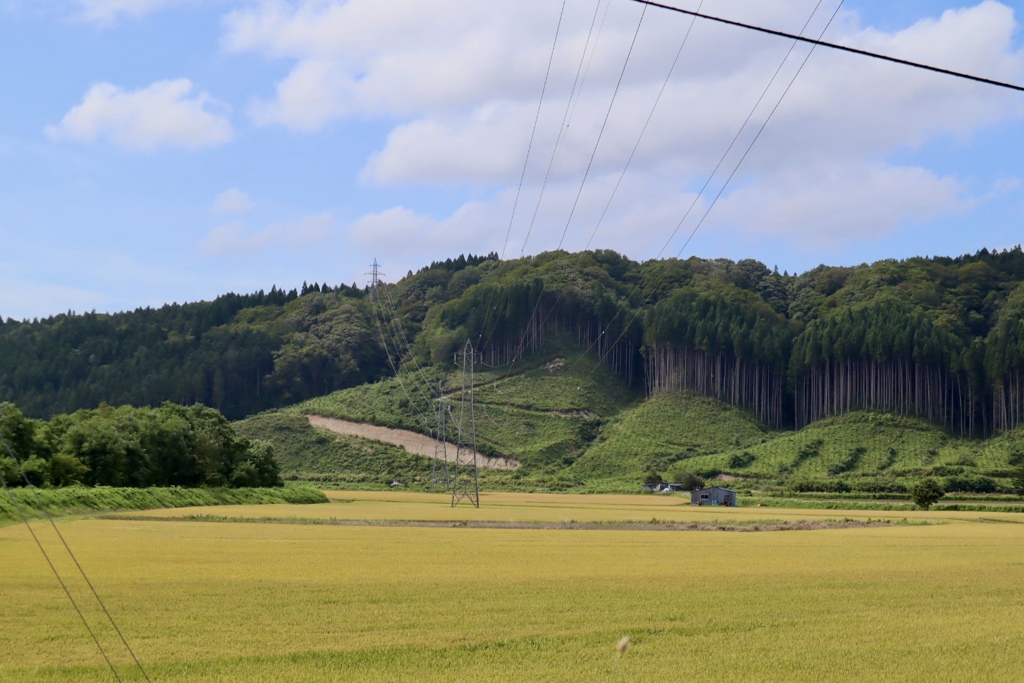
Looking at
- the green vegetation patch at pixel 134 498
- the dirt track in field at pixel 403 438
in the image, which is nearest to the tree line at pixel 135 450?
the green vegetation patch at pixel 134 498

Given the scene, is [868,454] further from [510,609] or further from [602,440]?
[510,609]

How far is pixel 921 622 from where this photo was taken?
22891mm

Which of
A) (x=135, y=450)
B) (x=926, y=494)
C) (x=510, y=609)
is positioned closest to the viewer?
(x=510, y=609)

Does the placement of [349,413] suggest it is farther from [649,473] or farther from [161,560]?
[161,560]

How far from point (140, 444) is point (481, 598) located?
5621 cm

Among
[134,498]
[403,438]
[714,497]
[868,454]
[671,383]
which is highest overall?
[671,383]

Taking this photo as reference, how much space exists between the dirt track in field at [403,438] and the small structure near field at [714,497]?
1691 inches

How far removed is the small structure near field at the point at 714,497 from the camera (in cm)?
9125

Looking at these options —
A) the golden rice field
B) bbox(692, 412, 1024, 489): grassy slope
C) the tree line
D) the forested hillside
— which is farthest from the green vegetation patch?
the forested hillside

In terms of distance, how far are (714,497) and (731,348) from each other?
74.3 metres

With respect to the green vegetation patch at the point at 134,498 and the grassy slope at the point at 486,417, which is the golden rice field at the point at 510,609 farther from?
the grassy slope at the point at 486,417

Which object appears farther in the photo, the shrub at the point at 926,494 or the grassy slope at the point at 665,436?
the grassy slope at the point at 665,436

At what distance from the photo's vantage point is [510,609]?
24.1 metres

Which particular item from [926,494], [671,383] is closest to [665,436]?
[671,383]
